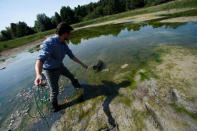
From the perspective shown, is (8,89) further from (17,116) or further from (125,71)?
(125,71)

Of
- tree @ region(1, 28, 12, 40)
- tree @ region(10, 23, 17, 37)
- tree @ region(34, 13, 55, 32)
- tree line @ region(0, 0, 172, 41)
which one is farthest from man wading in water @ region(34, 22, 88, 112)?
tree @ region(1, 28, 12, 40)

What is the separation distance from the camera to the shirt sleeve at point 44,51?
2314 millimetres

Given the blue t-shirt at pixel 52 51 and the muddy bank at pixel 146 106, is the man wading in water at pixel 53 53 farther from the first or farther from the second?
the muddy bank at pixel 146 106

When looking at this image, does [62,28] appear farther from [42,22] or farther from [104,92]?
[42,22]

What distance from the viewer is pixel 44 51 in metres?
2.40

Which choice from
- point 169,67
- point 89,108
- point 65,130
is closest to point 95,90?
point 89,108

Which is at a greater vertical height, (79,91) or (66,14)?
(66,14)

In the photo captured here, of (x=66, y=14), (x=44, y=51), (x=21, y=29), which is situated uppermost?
(x=66, y=14)

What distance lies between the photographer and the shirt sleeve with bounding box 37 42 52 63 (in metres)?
2.31

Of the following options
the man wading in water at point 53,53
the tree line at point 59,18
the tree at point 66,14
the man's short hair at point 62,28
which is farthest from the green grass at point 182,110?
the tree at point 66,14

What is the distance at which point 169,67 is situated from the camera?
411 centimetres

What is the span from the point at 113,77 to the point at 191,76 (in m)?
2.73

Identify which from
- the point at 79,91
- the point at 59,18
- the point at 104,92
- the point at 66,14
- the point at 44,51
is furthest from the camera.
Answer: the point at 59,18

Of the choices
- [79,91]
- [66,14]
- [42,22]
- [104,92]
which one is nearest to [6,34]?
[42,22]
